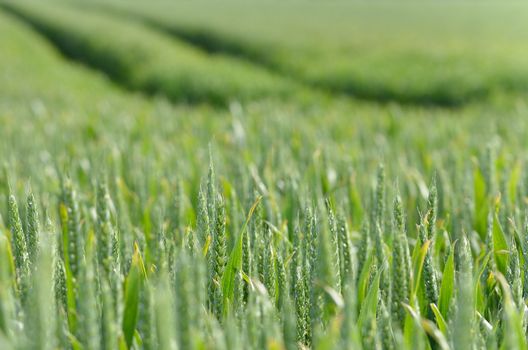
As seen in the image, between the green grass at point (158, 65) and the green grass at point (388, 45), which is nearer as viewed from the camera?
the green grass at point (388, 45)

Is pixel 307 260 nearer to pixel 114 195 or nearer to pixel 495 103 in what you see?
pixel 114 195

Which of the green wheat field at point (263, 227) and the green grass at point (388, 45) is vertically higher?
the green grass at point (388, 45)

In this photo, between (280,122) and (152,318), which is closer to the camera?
(152,318)

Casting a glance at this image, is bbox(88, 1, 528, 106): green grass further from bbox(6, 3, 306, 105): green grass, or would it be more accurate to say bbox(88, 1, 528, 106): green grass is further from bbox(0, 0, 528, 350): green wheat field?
bbox(6, 3, 306, 105): green grass

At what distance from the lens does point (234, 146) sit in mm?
4266

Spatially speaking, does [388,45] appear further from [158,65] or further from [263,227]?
[263,227]

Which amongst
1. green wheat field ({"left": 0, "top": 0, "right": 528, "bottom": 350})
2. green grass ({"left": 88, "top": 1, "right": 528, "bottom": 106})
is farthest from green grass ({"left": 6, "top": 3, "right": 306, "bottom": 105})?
green wheat field ({"left": 0, "top": 0, "right": 528, "bottom": 350})

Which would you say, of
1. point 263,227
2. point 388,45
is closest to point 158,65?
point 388,45

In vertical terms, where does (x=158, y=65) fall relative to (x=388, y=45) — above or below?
below

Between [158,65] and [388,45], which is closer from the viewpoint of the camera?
[158,65]

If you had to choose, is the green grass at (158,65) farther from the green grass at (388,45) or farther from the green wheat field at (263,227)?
the green wheat field at (263,227)

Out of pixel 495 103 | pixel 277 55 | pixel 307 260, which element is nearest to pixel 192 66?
pixel 277 55

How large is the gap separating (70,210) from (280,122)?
3.61m

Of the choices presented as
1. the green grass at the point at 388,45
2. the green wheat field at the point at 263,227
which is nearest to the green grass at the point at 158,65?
the green grass at the point at 388,45
